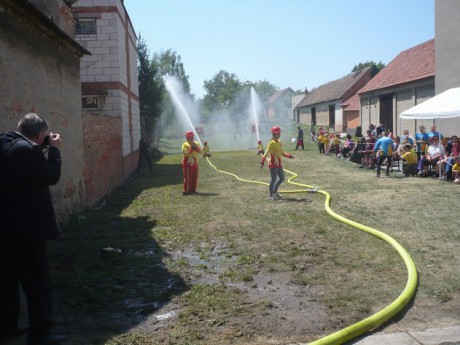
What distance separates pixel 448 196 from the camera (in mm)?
11133

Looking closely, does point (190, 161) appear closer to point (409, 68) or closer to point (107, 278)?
point (107, 278)

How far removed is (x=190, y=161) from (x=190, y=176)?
0.42 meters

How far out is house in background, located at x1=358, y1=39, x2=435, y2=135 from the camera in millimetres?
25688

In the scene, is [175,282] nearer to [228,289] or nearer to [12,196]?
[228,289]

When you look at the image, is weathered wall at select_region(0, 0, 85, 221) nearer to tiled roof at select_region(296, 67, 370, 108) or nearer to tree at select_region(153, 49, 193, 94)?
tiled roof at select_region(296, 67, 370, 108)

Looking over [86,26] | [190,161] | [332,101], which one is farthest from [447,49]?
[332,101]

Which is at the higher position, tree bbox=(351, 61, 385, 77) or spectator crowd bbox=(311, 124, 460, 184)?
tree bbox=(351, 61, 385, 77)

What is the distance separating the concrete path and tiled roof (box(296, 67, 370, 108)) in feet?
146

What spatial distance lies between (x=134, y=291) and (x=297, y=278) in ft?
6.21

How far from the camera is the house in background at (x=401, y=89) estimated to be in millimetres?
25688

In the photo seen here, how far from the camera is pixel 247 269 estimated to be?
20.0 feet

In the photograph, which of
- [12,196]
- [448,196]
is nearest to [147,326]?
[12,196]

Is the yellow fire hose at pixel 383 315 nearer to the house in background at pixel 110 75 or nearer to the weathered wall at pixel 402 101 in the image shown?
the house in background at pixel 110 75

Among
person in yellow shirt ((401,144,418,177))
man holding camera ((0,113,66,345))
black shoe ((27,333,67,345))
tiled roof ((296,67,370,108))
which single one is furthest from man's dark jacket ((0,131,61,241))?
tiled roof ((296,67,370,108))
